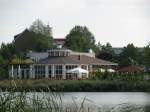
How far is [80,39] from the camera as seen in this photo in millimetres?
87875

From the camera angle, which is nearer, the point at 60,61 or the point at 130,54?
the point at 60,61

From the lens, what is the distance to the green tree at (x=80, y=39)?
8756 cm

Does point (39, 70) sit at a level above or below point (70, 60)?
below

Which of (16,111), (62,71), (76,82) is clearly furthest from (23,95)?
(62,71)

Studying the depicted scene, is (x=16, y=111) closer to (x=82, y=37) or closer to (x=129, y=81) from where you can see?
(x=129, y=81)

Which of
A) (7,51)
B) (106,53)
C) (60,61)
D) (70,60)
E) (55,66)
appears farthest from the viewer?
(106,53)

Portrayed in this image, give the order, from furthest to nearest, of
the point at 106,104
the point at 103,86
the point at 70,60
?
the point at 70,60 → the point at 103,86 → the point at 106,104

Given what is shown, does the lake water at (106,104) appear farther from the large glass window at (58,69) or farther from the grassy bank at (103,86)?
the large glass window at (58,69)

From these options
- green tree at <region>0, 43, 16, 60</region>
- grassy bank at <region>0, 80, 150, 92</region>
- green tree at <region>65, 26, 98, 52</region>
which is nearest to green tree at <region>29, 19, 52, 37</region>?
green tree at <region>65, 26, 98, 52</region>

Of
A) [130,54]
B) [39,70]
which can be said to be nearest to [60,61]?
[39,70]

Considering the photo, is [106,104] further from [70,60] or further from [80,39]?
[80,39]

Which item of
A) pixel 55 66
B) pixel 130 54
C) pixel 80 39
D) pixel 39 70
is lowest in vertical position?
pixel 39 70

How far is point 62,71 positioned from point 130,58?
18344 millimetres

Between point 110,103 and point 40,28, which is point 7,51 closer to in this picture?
point 40,28
